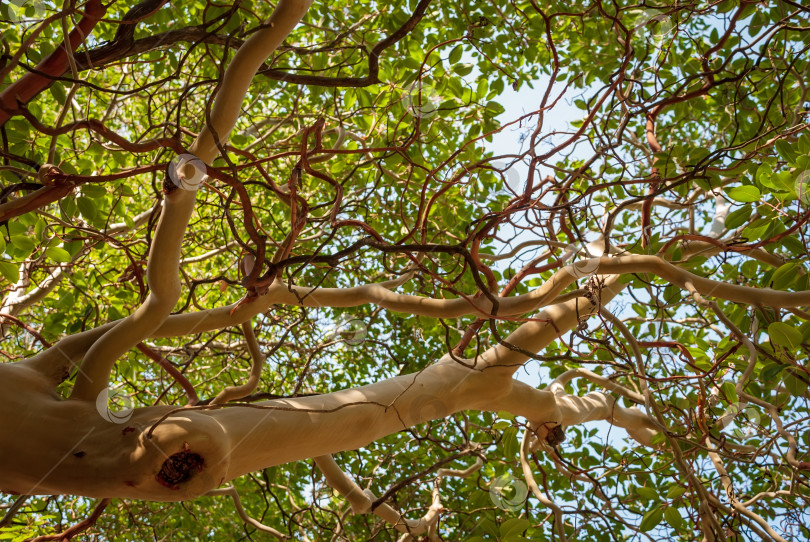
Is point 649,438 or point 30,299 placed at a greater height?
point 30,299

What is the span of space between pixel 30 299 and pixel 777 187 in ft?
11.6

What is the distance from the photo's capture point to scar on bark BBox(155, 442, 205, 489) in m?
1.52

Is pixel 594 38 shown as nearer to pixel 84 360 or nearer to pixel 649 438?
pixel 649 438

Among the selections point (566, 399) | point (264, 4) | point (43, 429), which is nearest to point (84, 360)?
point (43, 429)

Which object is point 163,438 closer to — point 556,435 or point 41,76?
point 41,76

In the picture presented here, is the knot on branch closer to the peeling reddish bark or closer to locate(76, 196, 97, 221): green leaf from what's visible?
locate(76, 196, 97, 221): green leaf

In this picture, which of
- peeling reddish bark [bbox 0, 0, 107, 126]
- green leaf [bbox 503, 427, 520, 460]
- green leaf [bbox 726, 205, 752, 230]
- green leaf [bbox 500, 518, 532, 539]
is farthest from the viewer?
green leaf [bbox 503, 427, 520, 460]

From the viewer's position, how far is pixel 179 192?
1570 mm

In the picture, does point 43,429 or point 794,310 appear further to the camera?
point 794,310
